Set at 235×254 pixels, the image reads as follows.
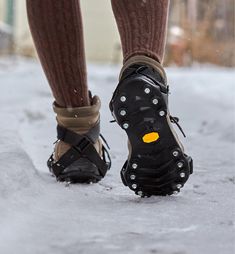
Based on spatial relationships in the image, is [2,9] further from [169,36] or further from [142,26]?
[142,26]

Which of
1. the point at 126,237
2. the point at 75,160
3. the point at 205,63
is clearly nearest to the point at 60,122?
the point at 75,160

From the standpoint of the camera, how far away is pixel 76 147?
3.97ft

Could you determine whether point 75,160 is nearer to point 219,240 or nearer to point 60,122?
point 60,122

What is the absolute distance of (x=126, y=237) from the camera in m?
0.77

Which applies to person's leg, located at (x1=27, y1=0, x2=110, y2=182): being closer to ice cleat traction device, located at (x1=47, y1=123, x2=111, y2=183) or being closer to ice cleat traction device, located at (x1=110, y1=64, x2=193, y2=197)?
ice cleat traction device, located at (x1=47, y1=123, x2=111, y2=183)

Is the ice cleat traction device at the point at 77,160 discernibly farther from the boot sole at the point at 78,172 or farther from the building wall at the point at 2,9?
the building wall at the point at 2,9

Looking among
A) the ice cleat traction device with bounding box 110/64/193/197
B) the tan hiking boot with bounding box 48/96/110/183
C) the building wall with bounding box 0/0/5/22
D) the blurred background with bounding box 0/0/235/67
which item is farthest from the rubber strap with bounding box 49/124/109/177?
the building wall with bounding box 0/0/5/22

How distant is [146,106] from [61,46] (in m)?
0.31

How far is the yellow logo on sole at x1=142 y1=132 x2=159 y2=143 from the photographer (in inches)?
39.3

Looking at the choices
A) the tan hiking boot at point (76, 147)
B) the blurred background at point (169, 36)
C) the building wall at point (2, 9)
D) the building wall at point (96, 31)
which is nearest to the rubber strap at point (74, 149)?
the tan hiking boot at point (76, 147)

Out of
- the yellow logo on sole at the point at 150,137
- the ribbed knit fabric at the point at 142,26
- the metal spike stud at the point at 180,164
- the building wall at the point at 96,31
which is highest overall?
the ribbed knit fabric at the point at 142,26

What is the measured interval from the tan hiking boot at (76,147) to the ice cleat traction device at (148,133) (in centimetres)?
18

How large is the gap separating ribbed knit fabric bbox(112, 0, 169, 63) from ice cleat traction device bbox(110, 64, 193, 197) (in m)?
0.06

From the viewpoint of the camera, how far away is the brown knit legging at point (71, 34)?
1.08 m
